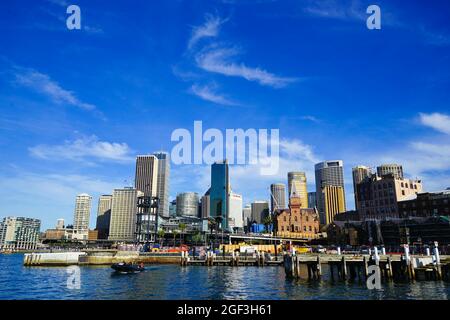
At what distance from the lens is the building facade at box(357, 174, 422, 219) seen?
174500mm

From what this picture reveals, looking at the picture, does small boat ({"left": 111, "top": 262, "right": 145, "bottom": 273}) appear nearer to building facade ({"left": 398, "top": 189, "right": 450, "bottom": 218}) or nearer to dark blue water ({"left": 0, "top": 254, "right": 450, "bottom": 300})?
dark blue water ({"left": 0, "top": 254, "right": 450, "bottom": 300})

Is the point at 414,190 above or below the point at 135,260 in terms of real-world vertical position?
above

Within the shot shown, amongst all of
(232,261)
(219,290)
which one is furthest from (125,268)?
(219,290)

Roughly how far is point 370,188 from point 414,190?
71.0 ft

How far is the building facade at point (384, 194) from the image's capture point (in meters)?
174

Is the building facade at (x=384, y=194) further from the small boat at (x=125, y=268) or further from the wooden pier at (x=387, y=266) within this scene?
the small boat at (x=125, y=268)

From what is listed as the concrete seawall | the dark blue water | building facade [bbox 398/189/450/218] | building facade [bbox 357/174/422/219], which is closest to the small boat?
the dark blue water

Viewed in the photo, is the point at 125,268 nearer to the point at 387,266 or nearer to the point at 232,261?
the point at 232,261

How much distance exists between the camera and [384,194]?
590 feet

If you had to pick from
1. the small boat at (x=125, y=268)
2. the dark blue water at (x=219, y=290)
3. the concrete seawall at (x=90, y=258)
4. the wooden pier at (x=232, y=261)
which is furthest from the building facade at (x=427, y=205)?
the small boat at (x=125, y=268)

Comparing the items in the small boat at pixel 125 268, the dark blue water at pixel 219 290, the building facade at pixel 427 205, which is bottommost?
the dark blue water at pixel 219 290
